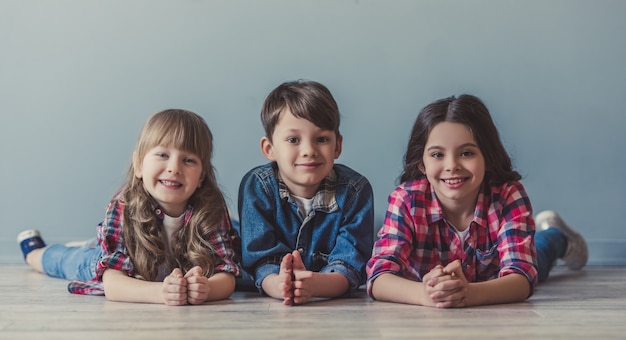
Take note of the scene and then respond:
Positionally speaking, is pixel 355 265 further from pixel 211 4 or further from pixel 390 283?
pixel 211 4

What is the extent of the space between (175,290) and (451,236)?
681 mm

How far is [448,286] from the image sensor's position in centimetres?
175

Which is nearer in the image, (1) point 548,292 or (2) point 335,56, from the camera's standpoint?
(1) point 548,292

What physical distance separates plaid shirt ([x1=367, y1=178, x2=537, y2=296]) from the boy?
0.09 meters

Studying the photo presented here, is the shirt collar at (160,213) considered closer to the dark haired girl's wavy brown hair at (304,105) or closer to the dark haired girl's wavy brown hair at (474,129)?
the dark haired girl's wavy brown hair at (304,105)

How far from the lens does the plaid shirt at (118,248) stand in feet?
6.43

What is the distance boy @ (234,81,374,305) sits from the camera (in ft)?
6.47

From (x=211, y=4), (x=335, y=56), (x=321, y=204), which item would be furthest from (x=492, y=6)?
(x=321, y=204)

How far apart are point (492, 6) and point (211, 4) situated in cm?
98

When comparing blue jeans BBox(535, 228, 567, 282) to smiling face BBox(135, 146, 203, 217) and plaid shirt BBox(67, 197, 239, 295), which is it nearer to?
plaid shirt BBox(67, 197, 239, 295)

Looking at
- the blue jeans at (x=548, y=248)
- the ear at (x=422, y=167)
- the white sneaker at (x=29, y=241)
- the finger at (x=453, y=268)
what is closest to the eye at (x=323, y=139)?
the ear at (x=422, y=167)

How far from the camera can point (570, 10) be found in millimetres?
2814

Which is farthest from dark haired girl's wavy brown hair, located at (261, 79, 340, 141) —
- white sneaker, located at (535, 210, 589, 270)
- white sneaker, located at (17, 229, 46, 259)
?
white sneaker, located at (17, 229, 46, 259)

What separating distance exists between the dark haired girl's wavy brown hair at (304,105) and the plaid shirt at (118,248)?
0.29m
